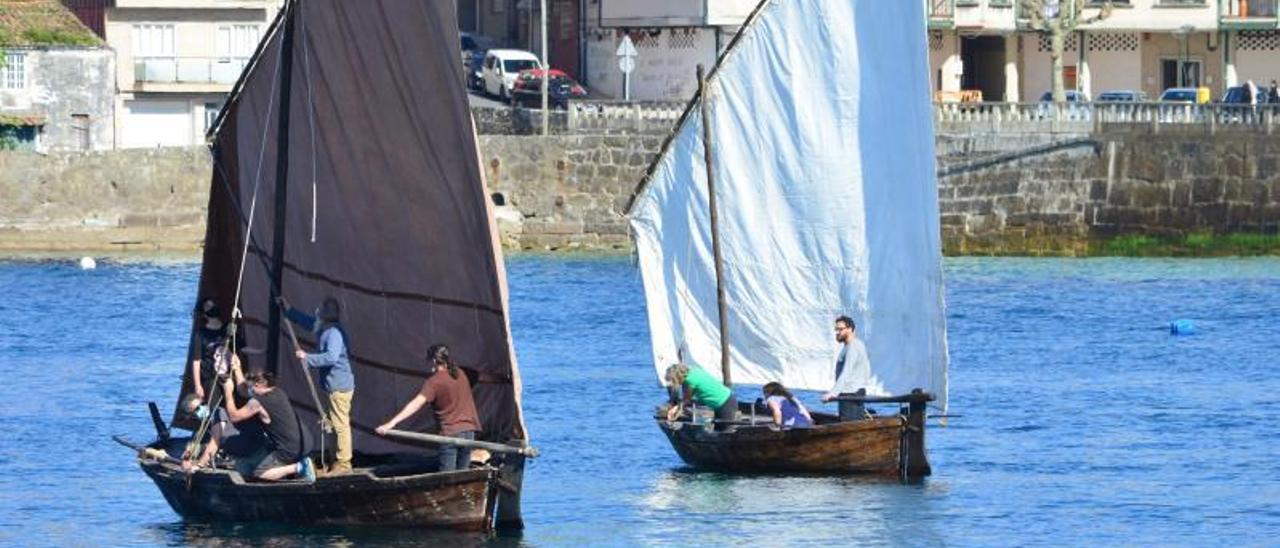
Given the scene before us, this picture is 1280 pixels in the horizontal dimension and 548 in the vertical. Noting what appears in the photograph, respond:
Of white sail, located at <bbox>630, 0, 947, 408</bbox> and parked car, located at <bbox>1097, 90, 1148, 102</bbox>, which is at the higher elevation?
parked car, located at <bbox>1097, 90, 1148, 102</bbox>

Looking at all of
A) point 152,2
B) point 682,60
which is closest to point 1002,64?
point 682,60

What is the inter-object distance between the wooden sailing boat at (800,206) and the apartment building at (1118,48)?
204 ft

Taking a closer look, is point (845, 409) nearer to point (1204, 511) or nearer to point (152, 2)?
point (1204, 511)

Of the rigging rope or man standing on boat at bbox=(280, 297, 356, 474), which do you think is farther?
the rigging rope

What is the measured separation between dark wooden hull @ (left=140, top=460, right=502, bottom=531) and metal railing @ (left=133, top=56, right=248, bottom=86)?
226ft

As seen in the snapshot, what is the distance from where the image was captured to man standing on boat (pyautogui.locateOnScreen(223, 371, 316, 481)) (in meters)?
33.4

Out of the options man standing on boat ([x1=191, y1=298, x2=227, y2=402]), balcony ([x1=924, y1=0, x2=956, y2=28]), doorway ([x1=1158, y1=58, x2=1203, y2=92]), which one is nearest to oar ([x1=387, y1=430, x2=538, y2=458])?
man standing on boat ([x1=191, y1=298, x2=227, y2=402])

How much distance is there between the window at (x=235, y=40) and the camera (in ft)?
340

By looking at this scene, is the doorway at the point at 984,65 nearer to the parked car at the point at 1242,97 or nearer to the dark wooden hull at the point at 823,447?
the parked car at the point at 1242,97

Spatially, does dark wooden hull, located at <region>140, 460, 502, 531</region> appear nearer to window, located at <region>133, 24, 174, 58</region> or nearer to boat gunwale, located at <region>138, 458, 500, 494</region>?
boat gunwale, located at <region>138, 458, 500, 494</region>

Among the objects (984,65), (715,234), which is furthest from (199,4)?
(715,234)

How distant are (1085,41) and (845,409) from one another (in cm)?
6974

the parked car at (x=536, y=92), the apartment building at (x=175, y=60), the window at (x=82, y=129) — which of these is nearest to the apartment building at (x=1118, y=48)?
the parked car at (x=536, y=92)

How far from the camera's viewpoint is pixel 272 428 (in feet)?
110
